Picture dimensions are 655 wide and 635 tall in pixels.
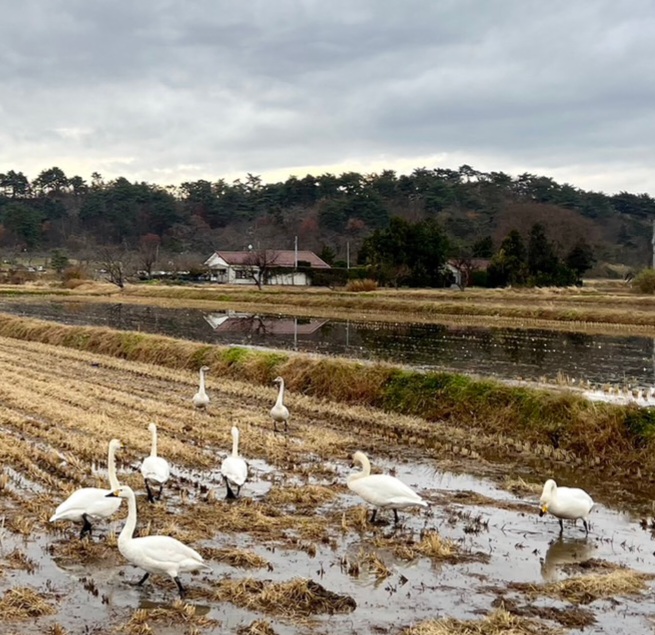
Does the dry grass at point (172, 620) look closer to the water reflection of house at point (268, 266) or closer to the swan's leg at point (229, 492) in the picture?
the swan's leg at point (229, 492)

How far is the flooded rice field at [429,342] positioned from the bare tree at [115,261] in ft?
100

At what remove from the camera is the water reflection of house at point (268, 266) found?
7519 cm

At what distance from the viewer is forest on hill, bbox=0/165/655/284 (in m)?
104

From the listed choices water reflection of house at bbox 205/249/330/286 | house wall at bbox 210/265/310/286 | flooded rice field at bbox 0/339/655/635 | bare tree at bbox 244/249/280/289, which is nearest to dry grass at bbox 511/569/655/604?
flooded rice field at bbox 0/339/655/635

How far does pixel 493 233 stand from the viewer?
95562mm

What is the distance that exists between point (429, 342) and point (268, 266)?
47.7 m

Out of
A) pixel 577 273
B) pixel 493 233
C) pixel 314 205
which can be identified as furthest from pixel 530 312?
pixel 314 205

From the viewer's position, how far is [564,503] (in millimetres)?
8742

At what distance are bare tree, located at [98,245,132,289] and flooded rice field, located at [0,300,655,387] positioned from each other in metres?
30.5

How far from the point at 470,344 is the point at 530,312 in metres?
11.5

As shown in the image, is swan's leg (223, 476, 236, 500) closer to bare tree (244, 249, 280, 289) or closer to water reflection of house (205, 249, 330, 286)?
bare tree (244, 249, 280, 289)

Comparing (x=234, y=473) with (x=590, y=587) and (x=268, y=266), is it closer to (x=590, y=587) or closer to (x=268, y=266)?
(x=590, y=587)

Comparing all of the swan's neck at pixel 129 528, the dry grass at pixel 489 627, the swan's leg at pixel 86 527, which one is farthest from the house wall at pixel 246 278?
the dry grass at pixel 489 627

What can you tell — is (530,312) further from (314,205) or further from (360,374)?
(314,205)
